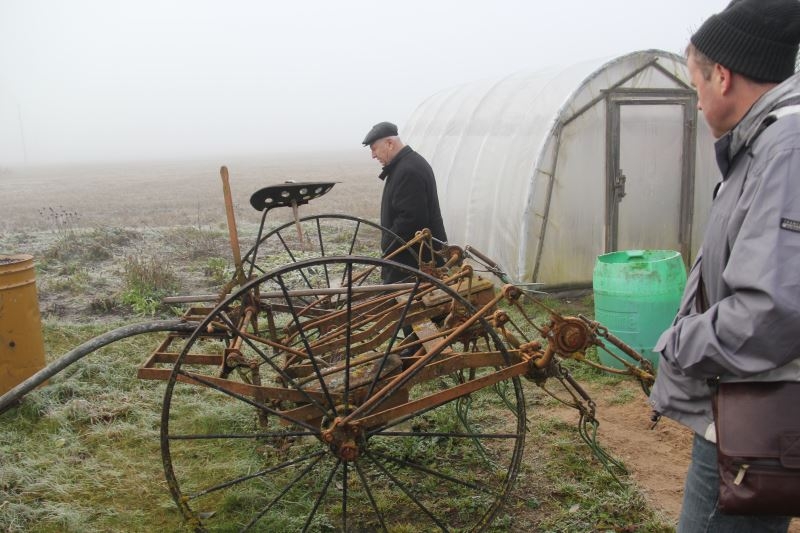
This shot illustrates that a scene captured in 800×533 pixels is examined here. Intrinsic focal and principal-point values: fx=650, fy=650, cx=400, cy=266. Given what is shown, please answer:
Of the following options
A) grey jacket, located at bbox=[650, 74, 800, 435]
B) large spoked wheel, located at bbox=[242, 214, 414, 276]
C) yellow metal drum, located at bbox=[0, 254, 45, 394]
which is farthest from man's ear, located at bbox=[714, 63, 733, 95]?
large spoked wheel, located at bbox=[242, 214, 414, 276]

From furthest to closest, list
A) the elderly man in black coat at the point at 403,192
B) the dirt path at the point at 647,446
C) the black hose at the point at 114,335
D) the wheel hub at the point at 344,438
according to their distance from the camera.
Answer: the elderly man in black coat at the point at 403,192 → the dirt path at the point at 647,446 → the black hose at the point at 114,335 → the wheel hub at the point at 344,438

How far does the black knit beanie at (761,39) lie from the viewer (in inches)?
70.1

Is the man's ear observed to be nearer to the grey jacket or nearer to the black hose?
the grey jacket

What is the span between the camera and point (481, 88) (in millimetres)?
10328

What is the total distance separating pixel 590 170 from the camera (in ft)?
26.3

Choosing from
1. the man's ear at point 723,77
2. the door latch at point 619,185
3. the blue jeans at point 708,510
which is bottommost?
the blue jeans at point 708,510

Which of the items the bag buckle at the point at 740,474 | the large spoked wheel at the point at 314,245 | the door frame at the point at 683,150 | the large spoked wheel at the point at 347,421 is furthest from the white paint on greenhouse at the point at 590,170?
the bag buckle at the point at 740,474

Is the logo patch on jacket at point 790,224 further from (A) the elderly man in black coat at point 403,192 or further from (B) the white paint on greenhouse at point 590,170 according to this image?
(B) the white paint on greenhouse at point 590,170

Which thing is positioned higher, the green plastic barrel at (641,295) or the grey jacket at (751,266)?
the grey jacket at (751,266)

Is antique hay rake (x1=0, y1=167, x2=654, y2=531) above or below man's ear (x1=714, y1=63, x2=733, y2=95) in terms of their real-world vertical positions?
below

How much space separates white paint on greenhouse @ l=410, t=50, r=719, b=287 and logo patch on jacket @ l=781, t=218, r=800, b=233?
6233 mm

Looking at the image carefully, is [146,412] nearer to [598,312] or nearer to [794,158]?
[598,312]

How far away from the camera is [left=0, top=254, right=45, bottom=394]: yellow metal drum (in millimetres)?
5094

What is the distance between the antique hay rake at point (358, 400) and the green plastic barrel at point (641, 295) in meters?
0.77
